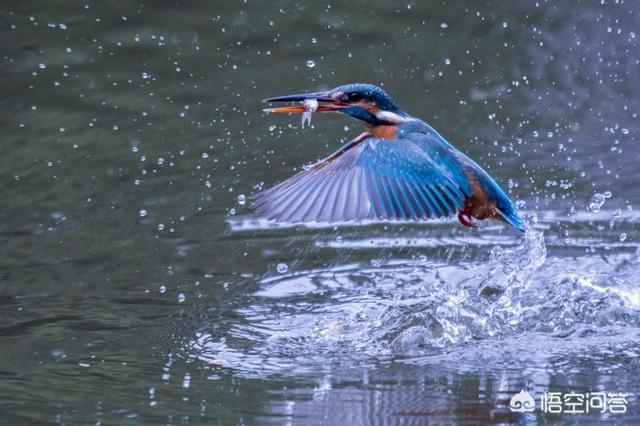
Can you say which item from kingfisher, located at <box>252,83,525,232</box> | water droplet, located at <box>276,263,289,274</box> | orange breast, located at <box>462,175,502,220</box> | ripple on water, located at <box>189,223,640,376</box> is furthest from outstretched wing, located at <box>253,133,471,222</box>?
water droplet, located at <box>276,263,289,274</box>

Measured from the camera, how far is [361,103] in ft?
15.7

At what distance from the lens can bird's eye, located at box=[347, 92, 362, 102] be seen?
15.6 feet

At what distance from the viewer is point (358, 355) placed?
4344mm

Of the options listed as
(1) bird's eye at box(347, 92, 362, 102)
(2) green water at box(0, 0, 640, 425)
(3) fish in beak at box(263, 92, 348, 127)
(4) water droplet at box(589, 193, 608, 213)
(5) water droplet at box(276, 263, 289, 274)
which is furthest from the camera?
(4) water droplet at box(589, 193, 608, 213)

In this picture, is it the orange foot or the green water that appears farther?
the orange foot

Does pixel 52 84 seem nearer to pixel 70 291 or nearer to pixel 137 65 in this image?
pixel 137 65

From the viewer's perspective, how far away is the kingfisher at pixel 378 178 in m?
4.54

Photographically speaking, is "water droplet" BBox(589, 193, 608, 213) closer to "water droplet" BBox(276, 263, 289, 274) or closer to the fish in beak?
"water droplet" BBox(276, 263, 289, 274)

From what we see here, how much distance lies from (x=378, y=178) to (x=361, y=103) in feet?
1.14

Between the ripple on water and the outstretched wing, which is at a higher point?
the outstretched wing

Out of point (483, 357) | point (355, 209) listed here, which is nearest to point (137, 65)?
point (355, 209)

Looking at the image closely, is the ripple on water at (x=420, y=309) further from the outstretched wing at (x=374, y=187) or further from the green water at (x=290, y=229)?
the outstretched wing at (x=374, y=187)

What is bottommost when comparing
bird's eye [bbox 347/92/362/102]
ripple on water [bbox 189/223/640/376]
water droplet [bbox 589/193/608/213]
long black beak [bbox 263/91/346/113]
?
ripple on water [bbox 189/223/640/376]

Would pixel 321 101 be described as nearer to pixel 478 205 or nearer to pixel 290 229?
pixel 478 205
